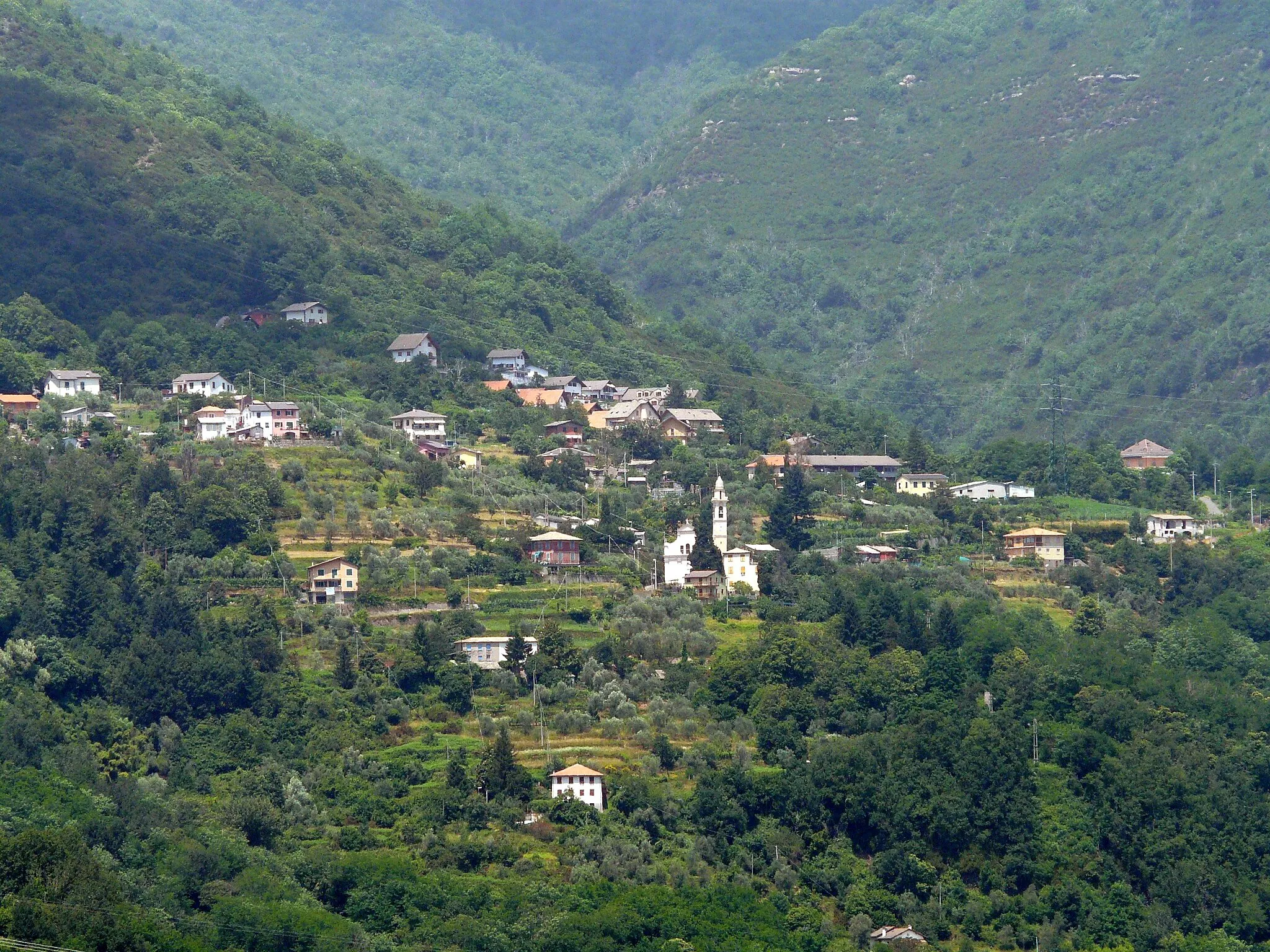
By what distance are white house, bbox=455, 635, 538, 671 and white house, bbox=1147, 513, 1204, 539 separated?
31.1 meters

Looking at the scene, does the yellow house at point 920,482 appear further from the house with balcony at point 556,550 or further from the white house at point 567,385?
the house with balcony at point 556,550

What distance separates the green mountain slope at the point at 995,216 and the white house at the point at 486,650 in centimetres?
6281

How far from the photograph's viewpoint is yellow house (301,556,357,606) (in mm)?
84438

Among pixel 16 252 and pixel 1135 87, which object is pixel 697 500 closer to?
pixel 16 252

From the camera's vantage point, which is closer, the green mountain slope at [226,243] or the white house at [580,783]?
the white house at [580,783]

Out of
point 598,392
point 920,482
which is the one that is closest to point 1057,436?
point 920,482

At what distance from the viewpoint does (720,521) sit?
9394cm

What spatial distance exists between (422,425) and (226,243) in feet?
66.3

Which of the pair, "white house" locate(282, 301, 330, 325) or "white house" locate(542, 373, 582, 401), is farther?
"white house" locate(282, 301, 330, 325)

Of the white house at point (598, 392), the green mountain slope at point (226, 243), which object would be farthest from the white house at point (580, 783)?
the white house at point (598, 392)

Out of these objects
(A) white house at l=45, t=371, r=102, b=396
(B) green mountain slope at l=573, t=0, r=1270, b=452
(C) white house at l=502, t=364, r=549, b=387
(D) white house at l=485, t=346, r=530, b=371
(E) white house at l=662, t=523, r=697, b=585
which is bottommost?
(E) white house at l=662, t=523, r=697, b=585

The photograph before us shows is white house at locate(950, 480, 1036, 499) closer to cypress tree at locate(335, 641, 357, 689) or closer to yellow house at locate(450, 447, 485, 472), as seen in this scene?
yellow house at locate(450, 447, 485, 472)

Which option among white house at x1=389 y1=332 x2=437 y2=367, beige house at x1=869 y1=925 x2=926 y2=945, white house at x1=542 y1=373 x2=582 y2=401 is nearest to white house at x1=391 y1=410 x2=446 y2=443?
white house at x1=389 y1=332 x2=437 y2=367

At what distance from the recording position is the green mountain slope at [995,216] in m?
148
